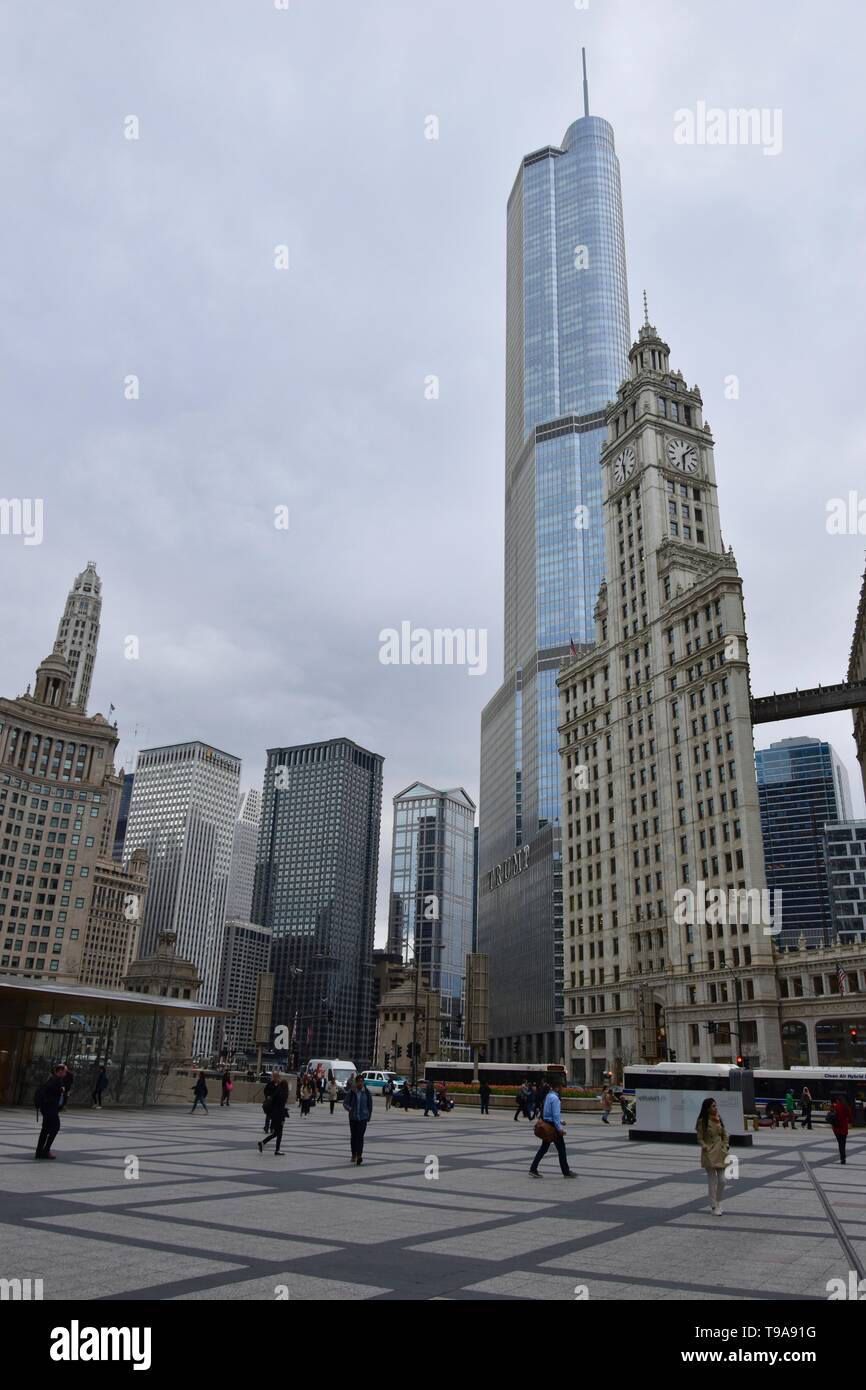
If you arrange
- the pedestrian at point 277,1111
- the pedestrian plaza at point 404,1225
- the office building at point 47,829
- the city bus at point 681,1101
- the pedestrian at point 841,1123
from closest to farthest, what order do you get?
the pedestrian plaza at point 404,1225, the pedestrian at point 277,1111, the pedestrian at point 841,1123, the city bus at point 681,1101, the office building at point 47,829

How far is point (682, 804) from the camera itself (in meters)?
86.9

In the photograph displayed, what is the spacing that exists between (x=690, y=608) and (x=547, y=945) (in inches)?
2584

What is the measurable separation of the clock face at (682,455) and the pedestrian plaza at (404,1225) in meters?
90.0

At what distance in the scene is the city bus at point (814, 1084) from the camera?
52156 mm

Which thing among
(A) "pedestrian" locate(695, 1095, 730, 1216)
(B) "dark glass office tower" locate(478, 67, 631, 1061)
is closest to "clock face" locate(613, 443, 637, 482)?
(B) "dark glass office tower" locate(478, 67, 631, 1061)

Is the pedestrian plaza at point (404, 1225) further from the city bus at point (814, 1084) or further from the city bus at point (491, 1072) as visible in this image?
the city bus at point (491, 1072)

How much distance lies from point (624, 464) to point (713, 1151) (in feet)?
331

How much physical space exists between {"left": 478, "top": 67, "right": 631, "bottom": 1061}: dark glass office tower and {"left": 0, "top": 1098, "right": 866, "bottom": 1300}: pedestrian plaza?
116 m

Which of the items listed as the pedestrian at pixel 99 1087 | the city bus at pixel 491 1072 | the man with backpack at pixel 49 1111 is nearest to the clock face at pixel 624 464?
the city bus at pixel 491 1072

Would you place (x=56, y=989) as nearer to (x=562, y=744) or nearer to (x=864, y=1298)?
(x=864, y=1298)

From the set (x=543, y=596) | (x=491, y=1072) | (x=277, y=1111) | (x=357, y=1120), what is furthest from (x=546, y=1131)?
(x=543, y=596)

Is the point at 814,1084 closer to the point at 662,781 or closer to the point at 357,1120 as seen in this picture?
the point at 662,781

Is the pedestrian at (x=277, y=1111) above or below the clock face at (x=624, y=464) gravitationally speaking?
below

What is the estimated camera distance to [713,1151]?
14562mm
